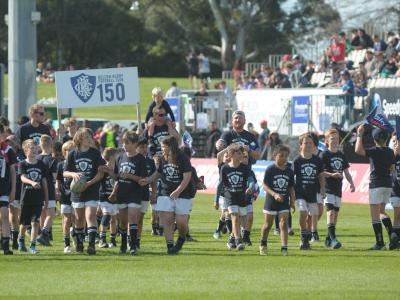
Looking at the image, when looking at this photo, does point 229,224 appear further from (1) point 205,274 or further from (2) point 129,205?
(1) point 205,274

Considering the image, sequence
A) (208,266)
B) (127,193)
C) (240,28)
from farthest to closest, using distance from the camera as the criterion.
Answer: (240,28), (127,193), (208,266)

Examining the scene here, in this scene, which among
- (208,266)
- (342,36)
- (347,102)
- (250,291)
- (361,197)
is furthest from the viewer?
(342,36)

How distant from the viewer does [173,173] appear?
59.1ft

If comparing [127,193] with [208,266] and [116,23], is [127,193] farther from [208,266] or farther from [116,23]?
[116,23]

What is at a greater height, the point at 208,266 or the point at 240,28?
the point at 240,28

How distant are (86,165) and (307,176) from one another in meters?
3.72

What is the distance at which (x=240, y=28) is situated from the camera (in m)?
74.5

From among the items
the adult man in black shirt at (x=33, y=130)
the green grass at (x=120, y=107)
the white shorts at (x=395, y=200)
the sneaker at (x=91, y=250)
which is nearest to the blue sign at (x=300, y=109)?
the adult man in black shirt at (x=33, y=130)

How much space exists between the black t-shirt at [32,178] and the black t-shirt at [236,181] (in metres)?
2.90

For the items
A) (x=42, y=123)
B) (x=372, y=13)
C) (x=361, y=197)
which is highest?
(x=372, y=13)

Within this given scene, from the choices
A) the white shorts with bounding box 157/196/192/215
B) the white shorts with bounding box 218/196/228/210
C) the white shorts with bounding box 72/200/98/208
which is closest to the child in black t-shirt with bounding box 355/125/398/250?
the white shorts with bounding box 218/196/228/210

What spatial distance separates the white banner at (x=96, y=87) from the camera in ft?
73.8

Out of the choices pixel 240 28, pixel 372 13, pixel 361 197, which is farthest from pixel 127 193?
pixel 240 28

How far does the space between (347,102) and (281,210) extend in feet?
62.5
